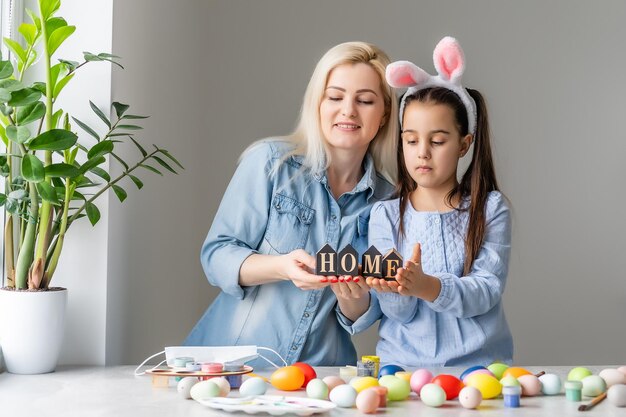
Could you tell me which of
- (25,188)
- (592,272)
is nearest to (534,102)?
(592,272)

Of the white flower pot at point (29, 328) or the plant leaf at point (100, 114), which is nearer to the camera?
the white flower pot at point (29, 328)

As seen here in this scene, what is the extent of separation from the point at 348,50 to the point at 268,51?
1.47m

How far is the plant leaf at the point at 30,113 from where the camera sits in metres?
1.63

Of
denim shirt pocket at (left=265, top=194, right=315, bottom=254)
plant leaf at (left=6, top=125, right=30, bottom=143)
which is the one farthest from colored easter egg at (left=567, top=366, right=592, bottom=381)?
plant leaf at (left=6, top=125, right=30, bottom=143)

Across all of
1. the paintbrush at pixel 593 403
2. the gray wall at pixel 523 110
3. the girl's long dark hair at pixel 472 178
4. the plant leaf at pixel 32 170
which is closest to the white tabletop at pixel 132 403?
the paintbrush at pixel 593 403

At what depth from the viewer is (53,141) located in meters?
1.61

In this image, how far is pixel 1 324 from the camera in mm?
Result: 1636

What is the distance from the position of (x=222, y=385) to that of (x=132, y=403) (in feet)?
0.49

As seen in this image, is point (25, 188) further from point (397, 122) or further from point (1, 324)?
point (397, 122)

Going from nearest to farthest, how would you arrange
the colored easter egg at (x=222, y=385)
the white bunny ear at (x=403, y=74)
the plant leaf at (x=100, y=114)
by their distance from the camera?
the colored easter egg at (x=222, y=385)
the plant leaf at (x=100, y=114)
the white bunny ear at (x=403, y=74)

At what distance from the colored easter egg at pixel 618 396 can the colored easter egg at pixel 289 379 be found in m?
0.52

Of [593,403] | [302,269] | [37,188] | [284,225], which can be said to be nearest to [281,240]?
[284,225]

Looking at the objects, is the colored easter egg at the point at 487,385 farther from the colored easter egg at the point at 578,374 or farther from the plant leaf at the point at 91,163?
the plant leaf at the point at 91,163

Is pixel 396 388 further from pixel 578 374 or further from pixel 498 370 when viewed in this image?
pixel 578 374
